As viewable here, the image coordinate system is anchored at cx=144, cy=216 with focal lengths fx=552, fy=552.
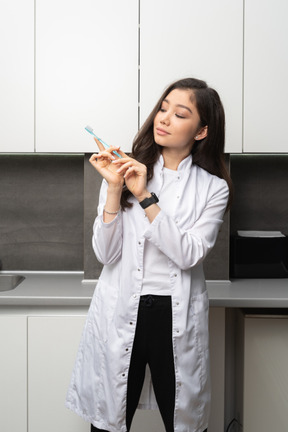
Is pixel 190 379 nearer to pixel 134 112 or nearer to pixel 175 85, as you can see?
pixel 175 85

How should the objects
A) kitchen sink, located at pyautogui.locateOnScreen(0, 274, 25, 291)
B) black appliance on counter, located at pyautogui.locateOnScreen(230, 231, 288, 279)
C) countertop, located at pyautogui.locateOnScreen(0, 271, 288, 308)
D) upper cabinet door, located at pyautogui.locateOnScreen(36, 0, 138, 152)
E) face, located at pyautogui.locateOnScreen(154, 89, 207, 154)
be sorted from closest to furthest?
1. face, located at pyautogui.locateOnScreen(154, 89, 207, 154)
2. countertop, located at pyautogui.locateOnScreen(0, 271, 288, 308)
3. upper cabinet door, located at pyautogui.locateOnScreen(36, 0, 138, 152)
4. black appliance on counter, located at pyautogui.locateOnScreen(230, 231, 288, 279)
5. kitchen sink, located at pyautogui.locateOnScreen(0, 274, 25, 291)

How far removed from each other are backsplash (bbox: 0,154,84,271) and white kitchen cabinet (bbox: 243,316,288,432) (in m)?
0.95

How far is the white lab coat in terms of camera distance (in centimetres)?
152

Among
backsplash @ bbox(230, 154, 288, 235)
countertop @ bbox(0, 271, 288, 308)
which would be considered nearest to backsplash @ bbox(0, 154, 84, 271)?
countertop @ bbox(0, 271, 288, 308)

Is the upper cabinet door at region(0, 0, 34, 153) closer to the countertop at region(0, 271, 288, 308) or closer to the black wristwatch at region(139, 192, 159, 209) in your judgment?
the countertop at region(0, 271, 288, 308)

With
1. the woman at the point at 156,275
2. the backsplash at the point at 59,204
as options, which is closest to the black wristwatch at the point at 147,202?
the woman at the point at 156,275

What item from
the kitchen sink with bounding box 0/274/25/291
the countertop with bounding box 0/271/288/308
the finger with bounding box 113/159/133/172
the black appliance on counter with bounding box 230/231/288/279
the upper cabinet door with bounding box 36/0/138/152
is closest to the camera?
the finger with bounding box 113/159/133/172

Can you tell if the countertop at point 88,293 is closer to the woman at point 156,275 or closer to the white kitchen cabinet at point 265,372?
the white kitchen cabinet at point 265,372

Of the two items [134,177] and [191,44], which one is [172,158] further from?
[191,44]

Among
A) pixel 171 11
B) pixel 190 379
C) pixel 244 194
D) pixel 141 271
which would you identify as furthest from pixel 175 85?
pixel 244 194

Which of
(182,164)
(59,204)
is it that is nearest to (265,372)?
(182,164)

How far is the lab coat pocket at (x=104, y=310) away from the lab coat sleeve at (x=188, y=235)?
211mm

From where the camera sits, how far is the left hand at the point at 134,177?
1484 mm

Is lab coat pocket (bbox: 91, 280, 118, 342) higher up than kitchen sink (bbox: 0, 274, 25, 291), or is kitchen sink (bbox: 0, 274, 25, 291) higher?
lab coat pocket (bbox: 91, 280, 118, 342)
